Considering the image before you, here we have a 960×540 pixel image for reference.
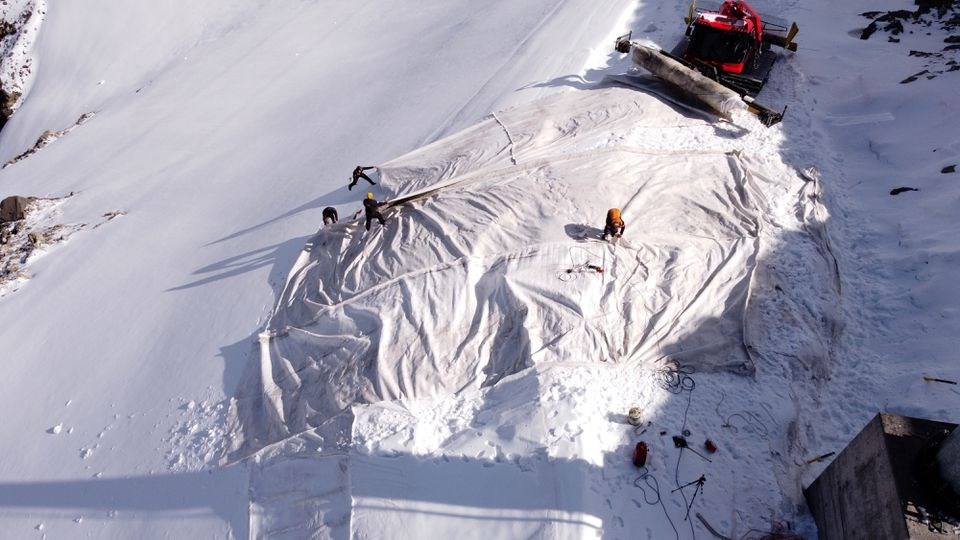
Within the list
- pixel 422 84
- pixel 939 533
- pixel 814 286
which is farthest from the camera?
pixel 422 84

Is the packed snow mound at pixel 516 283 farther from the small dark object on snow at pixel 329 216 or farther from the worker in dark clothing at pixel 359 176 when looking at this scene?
the worker in dark clothing at pixel 359 176

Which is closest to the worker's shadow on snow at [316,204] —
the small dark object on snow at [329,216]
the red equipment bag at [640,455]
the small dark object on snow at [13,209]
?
the small dark object on snow at [329,216]

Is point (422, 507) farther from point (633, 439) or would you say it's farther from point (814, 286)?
point (814, 286)

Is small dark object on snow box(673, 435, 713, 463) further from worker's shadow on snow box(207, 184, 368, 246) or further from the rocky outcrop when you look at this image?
the rocky outcrop

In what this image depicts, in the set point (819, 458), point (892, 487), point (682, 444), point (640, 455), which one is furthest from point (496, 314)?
point (892, 487)

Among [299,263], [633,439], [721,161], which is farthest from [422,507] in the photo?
[721,161]

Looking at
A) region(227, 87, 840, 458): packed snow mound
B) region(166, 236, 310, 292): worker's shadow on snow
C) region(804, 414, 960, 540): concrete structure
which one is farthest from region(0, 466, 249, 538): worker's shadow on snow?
region(804, 414, 960, 540): concrete structure

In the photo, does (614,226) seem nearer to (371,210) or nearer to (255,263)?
(371,210)
